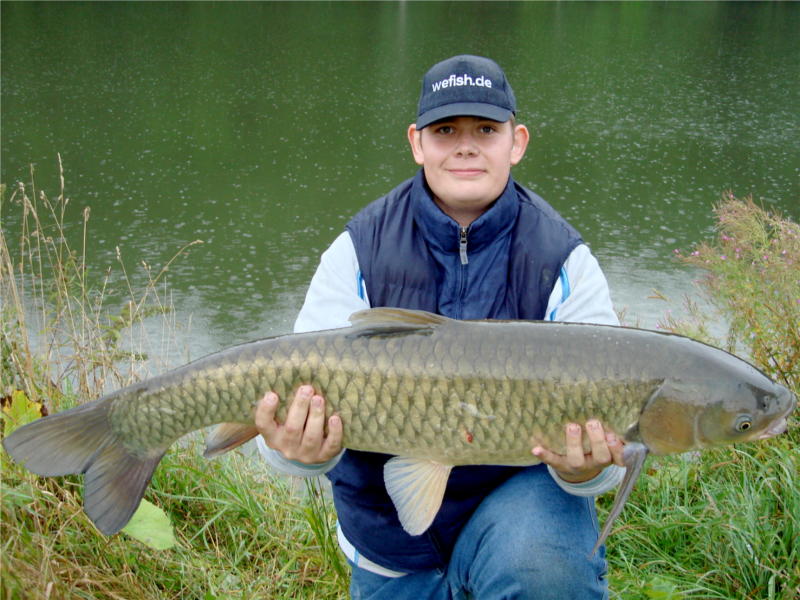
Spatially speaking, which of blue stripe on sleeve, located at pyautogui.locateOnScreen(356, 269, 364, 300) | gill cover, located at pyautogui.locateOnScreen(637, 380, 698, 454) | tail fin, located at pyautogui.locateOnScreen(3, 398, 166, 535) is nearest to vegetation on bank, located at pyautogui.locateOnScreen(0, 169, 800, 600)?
tail fin, located at pyautogui.locateOnScreen(3, 398, 166, 535)

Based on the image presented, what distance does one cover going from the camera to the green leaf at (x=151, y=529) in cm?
209

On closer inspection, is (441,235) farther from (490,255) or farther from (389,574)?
(389,574)

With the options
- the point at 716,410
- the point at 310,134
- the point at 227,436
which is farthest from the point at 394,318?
the point at 310,134

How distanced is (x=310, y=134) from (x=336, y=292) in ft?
32.6

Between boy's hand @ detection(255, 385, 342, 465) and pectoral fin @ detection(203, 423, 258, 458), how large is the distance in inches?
1.4

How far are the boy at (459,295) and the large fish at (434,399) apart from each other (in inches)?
4.1

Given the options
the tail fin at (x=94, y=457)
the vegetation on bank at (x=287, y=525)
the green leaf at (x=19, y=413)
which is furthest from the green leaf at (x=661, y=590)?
the green leaf at (x=19, y=413)

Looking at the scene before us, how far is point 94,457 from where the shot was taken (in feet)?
5.79

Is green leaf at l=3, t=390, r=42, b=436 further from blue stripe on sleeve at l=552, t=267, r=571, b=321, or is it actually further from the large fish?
blue stripe on sleeve at l=552, t=267, r=571, b=321

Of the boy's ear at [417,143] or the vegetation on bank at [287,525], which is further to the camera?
the boy's ear at [417,143]

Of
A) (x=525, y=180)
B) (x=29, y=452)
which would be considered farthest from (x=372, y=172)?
(x=29, y=452)

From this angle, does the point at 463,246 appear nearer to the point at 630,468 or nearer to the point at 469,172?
the point at 469,172

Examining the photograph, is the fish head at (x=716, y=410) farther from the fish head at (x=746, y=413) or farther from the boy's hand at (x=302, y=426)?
the boy's hand at (x=302, y=426)

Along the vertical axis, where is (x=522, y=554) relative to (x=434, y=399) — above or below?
below
